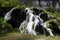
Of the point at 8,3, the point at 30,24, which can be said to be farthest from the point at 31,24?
the point at 8,3

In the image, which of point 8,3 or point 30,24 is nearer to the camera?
point 30,24

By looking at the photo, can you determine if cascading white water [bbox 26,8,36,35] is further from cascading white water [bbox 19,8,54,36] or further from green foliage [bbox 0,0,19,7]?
green foliage [bbox 0,0,19,7]

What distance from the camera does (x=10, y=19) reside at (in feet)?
65.9

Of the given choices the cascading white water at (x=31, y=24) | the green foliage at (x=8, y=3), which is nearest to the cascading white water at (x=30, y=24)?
the cascading white water at (x=31, y=24)

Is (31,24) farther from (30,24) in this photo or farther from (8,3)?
(8,3)

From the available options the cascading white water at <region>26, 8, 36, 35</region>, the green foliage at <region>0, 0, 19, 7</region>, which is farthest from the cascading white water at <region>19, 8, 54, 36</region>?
the green foliage at <region>0, 0, 19, 7</region>

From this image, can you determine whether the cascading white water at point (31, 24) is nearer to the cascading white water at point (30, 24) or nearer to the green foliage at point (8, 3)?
the cascading white water at point (30, 24)

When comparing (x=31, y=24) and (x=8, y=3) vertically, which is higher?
(x=8, y=3)

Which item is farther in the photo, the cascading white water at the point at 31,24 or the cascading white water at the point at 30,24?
the cascading white water at the point at 31,24

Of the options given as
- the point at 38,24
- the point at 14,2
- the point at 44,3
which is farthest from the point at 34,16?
the point at 44,3

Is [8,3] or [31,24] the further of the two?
[8,3]

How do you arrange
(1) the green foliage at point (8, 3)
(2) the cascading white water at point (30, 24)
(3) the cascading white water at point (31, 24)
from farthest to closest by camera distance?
(1) the green foliage at point (8, 3)
(3) the cascading white water at point (31, 24)
(2) the cascading white water at point (30, 24)

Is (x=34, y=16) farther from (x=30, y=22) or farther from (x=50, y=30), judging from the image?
(x=50, y=30)

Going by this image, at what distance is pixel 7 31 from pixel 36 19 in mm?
3733
